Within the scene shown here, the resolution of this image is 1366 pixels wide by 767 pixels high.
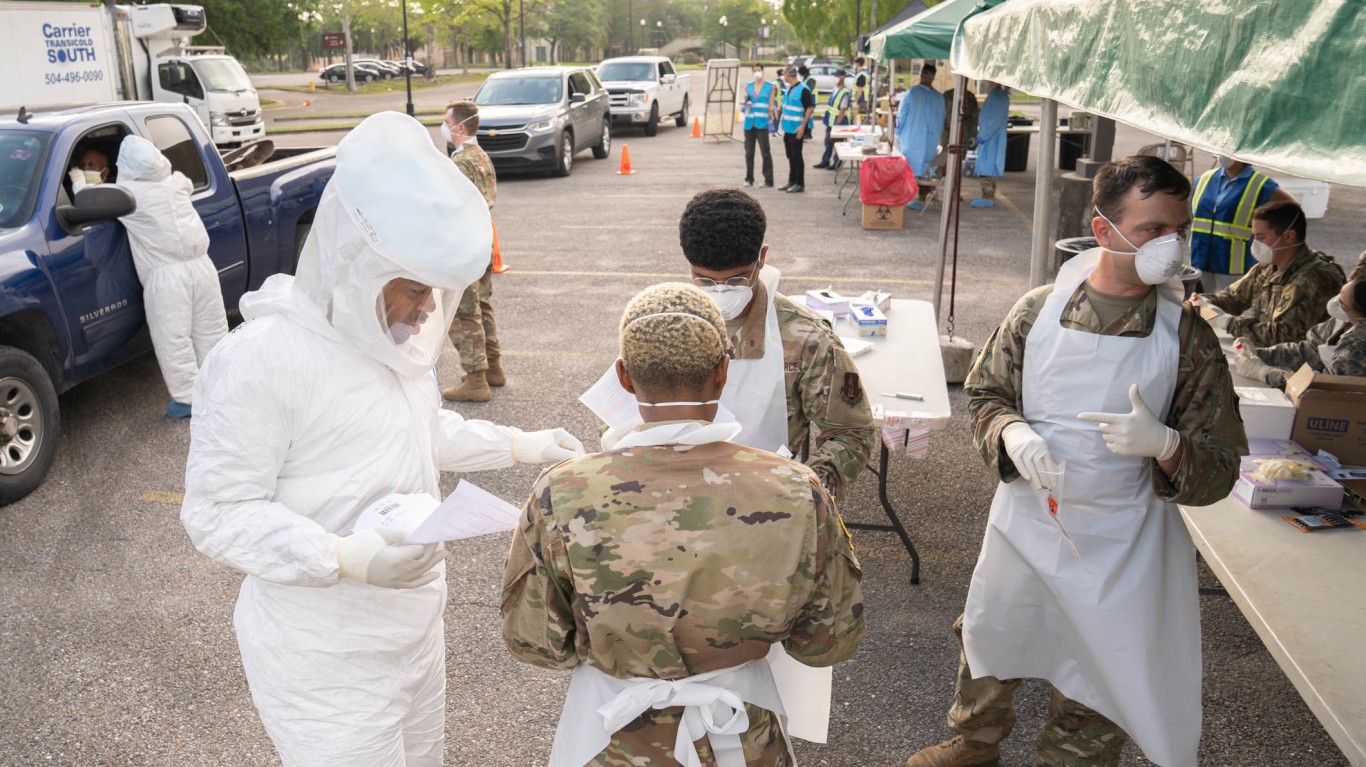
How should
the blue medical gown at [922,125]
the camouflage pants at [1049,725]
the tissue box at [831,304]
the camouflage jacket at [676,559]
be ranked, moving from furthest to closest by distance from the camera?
the blue medical gown at [922,125]
the tissue box at [831,304]
the camouflage pants at [1049,725]
the camouflage jacket at [676,559]

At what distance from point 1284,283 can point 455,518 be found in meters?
5.49

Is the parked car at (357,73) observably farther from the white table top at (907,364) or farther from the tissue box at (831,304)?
the white table top at (907,364)

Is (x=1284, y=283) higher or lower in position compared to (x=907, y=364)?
higher

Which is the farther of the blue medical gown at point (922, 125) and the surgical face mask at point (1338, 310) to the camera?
the blue medical gown at point (922, 125)

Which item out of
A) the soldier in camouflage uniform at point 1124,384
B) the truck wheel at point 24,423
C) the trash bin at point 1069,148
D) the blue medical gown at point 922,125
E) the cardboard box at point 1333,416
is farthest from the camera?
the trash bin at point 1069,148

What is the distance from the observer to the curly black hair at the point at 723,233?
2.95 metres

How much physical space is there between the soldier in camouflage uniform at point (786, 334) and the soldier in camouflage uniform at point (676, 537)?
40.3 inches

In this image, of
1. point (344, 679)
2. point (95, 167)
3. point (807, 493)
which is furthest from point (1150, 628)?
point (95, 167)

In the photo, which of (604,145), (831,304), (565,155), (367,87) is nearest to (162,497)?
(831,304)

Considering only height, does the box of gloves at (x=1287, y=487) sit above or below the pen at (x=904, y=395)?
below

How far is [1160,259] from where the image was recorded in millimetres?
2779

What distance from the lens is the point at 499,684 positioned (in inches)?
159

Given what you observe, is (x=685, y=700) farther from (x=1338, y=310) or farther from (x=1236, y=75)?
(x=1338, y=310)

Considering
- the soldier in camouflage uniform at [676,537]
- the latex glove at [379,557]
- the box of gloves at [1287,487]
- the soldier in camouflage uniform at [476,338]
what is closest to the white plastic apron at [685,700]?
the soldier in camouflage uniform at [676,537]
